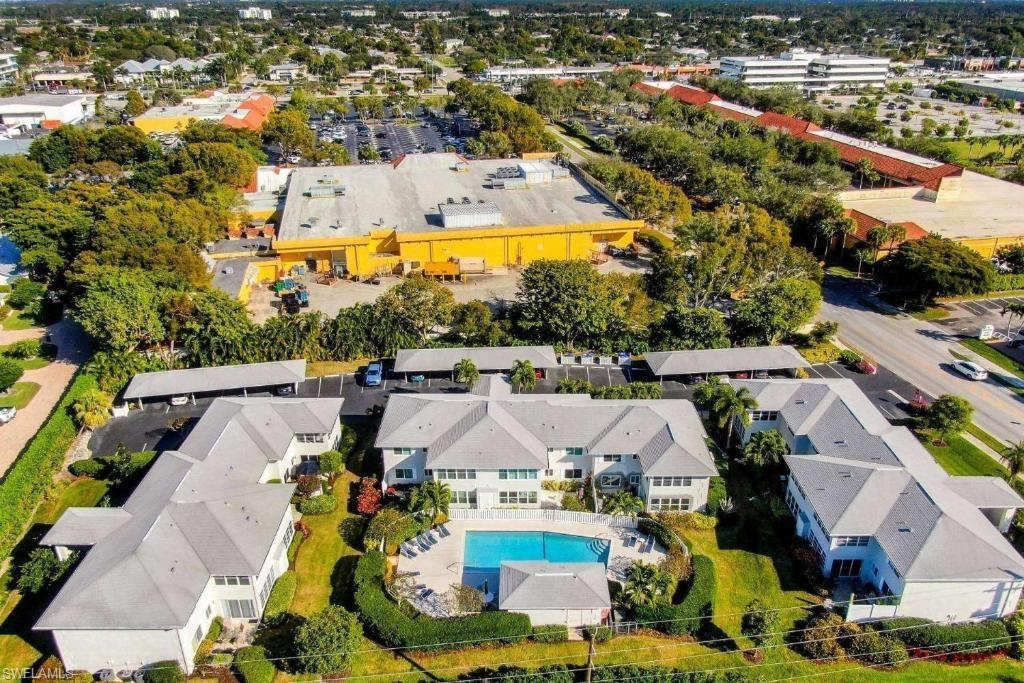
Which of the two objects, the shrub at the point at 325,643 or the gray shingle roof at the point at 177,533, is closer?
the gray shingle roof at the point at 177,533

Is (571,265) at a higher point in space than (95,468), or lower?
higher

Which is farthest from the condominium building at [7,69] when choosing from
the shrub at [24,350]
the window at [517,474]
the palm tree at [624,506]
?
the palm tree at [624,506]

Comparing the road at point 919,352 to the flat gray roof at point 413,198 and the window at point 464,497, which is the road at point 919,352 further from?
the window at point 464,497

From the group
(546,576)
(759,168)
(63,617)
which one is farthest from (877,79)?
(63,617)

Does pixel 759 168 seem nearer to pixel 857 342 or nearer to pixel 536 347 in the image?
pixel 857 342

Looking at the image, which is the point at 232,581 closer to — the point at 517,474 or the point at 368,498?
the point at 368,498

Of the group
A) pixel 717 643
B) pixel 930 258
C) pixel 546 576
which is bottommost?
pixel 717 643
